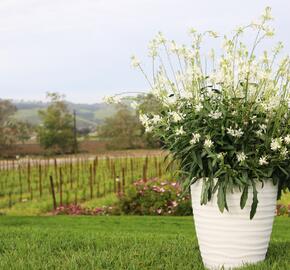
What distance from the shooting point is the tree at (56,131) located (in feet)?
113

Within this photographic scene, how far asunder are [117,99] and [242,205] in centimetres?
126

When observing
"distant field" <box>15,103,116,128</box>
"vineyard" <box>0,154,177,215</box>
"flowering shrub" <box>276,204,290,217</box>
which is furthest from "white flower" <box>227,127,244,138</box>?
"distant field" <box>15,103,116,128</box>

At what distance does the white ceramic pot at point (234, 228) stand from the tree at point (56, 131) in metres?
30.3

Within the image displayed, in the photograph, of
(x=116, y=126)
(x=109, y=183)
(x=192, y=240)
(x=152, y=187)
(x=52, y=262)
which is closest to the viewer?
(x=52, y=262)

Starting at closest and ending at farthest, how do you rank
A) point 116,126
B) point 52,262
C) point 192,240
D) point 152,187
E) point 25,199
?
point 52,262 → point 192,240 → point 152,187 → point 25,199 → point 116,126

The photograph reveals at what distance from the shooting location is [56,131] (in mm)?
34969

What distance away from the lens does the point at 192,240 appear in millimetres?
6023

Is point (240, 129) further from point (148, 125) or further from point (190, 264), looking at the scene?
point (190, 264)

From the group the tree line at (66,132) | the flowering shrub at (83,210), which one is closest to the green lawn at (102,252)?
the flowering shrub at (83,210)

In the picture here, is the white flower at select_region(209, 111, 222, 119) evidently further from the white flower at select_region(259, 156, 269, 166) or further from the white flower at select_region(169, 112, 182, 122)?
the white flower at select_region(259, 156, 269, 166)

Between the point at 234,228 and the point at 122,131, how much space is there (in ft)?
102

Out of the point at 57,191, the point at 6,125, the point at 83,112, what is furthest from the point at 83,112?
the point at 57,191

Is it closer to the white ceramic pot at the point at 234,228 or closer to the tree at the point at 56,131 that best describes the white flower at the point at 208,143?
the white ceramic pot at the point at 234,228

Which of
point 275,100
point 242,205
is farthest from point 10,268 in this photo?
point 275,100
